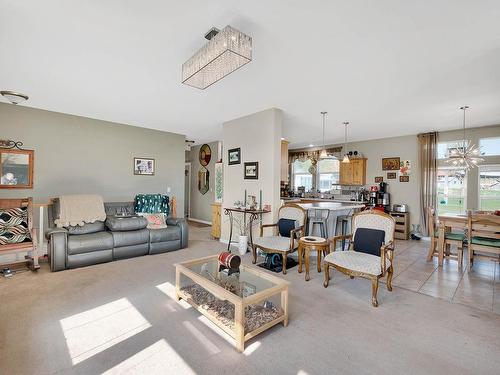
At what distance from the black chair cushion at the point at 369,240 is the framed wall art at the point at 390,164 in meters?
4.23

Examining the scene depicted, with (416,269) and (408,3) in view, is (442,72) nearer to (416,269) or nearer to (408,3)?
(408,3)

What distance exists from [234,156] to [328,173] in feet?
13.5

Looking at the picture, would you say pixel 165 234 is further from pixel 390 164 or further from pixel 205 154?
pixel 390 164

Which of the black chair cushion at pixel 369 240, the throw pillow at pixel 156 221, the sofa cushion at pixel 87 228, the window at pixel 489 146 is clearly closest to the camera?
the black chair cushion at pixel 369 240

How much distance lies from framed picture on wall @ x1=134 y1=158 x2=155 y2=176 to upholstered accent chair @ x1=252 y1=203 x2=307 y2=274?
3388mm

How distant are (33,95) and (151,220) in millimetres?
2676

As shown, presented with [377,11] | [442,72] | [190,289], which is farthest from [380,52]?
[190,289]

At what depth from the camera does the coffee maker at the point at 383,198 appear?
662cm

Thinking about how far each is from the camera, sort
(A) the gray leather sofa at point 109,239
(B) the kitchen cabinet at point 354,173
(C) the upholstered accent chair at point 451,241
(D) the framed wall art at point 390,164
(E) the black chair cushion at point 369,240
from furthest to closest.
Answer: (B) the kitchen cabinet at point 354,173 → (D) the framed wall art at point 390,164 → (C) the upholstered accent chair at point 451,241 → (A) the gray leather sofa at point 109,239 → (E) the black chair cushion at point 369,240

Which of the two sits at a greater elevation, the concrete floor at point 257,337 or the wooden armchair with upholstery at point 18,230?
the wooden armchair with upholstery at point 18,230

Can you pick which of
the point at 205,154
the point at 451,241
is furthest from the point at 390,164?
the point at 205,154

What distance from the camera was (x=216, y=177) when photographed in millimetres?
7348

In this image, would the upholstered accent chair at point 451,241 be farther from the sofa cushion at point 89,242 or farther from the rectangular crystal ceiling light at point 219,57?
the sofa cushion at point 89,242

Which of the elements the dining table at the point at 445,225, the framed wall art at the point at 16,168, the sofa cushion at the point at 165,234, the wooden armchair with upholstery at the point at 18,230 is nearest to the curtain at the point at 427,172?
the dining table at the point at 445,225
